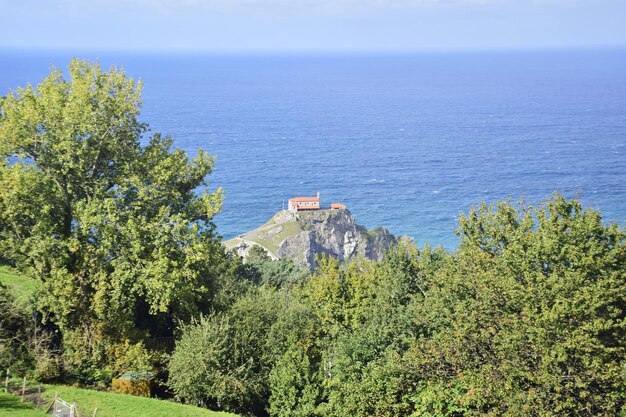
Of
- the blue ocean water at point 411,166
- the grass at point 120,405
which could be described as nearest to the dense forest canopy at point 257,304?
the grass at point 120,405

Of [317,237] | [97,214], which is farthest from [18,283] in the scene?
[317,237]

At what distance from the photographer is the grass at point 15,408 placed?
72.2 ft

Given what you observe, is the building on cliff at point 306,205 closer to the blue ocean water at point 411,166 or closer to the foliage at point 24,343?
the blue ocean water at point 411,166

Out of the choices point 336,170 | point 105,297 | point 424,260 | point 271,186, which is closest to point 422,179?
point 336,170

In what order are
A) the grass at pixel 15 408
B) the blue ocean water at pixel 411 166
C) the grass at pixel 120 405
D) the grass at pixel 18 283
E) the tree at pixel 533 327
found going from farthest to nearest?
1. the blue ocean water at pixel 411 166
2. the grass at pixel 18 283
3. the grass at pixel 120 405
4. the grass at pixel 15 408
5. the tree at pixel 533 327

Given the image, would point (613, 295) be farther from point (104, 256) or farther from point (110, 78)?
point (110, 78)

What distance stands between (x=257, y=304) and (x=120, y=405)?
8082mm

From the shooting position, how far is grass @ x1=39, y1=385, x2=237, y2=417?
76.9ft

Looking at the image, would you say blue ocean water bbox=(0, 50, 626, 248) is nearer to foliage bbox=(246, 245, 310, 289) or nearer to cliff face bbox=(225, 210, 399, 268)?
cliff face bbox=(225, 210, 399, 268)

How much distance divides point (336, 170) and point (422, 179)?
20200 mm

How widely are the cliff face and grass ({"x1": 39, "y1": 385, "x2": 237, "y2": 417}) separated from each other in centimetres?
5834

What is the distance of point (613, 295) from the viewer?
885 inches

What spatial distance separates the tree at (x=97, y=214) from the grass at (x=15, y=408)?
11.3 feet

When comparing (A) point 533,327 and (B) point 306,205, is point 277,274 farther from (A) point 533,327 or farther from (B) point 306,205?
(B) point 306,205
